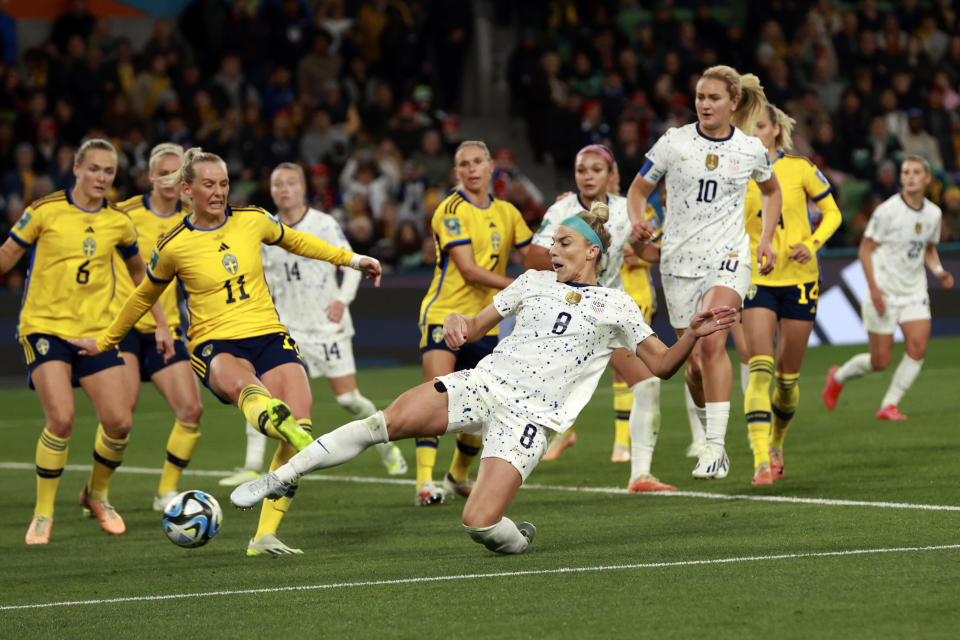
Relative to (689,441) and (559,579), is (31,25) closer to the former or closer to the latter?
(689,441)

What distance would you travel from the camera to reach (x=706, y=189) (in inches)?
384

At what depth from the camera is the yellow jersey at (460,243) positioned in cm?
1026

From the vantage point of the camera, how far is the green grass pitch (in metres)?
6.22

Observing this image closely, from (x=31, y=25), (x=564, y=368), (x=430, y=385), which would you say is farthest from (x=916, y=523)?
(x=31, y=25)

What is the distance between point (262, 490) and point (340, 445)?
44cm

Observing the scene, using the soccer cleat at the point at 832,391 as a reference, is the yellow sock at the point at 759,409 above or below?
above

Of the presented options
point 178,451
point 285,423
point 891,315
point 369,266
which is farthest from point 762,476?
point 891,315

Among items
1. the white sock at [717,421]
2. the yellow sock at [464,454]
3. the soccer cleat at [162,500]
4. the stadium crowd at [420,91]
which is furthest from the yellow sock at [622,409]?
the stadium crowd at [420,91]

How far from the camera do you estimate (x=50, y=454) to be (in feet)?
31.9

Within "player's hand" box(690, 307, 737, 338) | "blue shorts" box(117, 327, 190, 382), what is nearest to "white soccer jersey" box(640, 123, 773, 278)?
"player's hand" box(690, 307, 737, 338)

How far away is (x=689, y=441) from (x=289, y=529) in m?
4.72

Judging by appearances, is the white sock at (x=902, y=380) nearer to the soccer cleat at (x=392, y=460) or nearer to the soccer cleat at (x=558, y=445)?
the soccer cleat at (x=558, y=445)

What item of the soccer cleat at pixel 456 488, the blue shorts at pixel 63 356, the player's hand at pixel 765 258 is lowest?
the soccer cleat at pixel 456 488

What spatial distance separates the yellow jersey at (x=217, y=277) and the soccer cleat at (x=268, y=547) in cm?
112
